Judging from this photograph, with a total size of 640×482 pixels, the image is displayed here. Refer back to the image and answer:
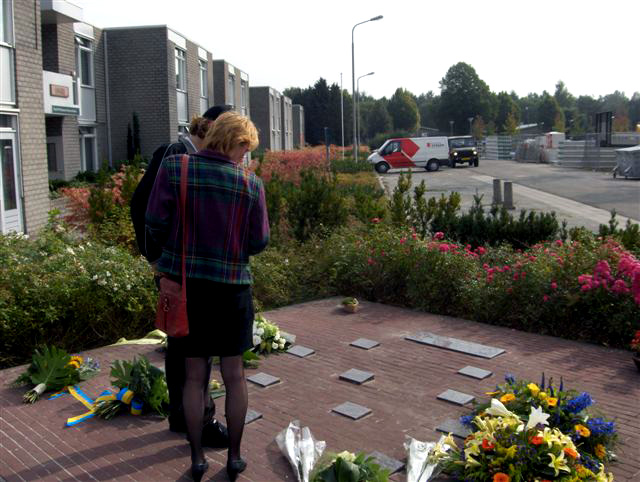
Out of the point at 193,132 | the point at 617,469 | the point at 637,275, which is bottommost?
the point at 617,469

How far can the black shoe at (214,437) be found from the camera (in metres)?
3.74

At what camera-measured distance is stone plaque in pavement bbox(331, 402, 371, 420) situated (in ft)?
13.9

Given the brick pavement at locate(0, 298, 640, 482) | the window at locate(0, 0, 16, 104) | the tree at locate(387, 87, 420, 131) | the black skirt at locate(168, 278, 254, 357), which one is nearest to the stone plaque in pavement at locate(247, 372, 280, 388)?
the brick pavement at locate(0, 298, 640, 482)

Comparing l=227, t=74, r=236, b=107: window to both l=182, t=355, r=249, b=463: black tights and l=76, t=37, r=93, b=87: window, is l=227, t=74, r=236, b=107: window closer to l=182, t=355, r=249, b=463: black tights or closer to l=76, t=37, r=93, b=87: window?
l=76, t=37, r=93, b=87: window

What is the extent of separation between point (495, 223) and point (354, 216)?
2.43m

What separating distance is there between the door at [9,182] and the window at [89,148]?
39.4 ft

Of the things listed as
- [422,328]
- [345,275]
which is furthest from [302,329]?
[345,275]

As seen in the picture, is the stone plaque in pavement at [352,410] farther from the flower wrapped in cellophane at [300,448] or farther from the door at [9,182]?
the door at [9,182]

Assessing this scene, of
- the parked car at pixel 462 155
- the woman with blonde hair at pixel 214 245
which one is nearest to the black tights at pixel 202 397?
the woman with blonde hair at pixel 214 245

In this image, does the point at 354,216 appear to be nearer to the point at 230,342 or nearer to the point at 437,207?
the point at 437,207

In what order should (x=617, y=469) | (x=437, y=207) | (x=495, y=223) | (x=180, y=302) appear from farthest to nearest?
1. (x=437, y=207)
2. (x=495, y=223)
3. (x=617, y=469)
4. (x=180, y=302)

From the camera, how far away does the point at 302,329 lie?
6359 mm

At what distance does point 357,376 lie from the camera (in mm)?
4961

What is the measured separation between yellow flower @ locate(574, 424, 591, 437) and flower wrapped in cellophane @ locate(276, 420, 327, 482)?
135 cm
